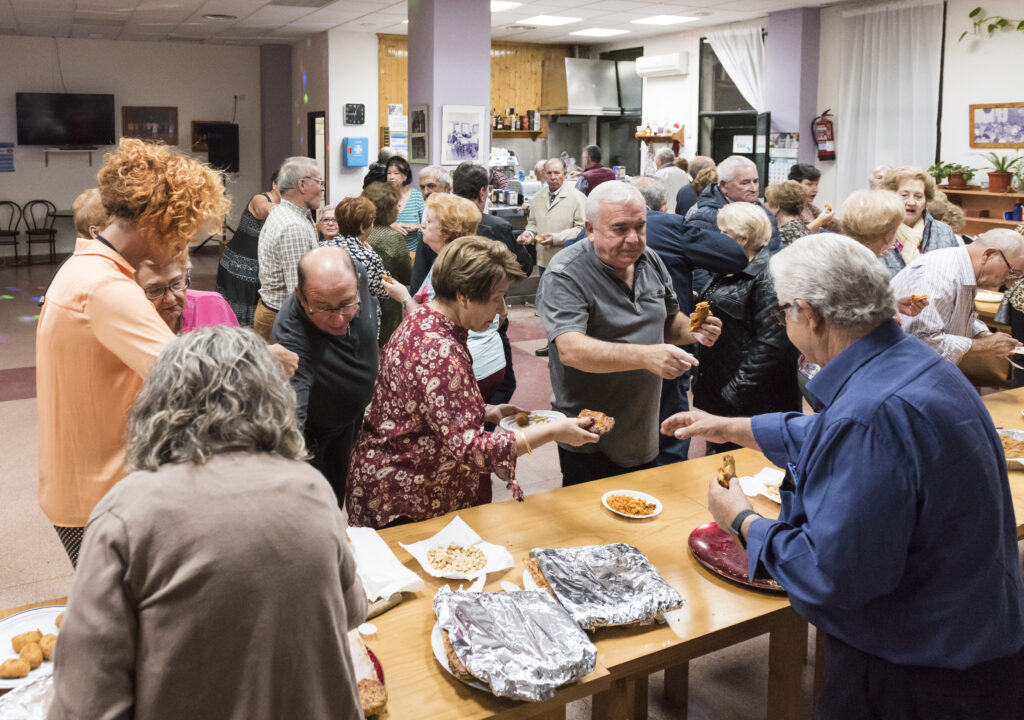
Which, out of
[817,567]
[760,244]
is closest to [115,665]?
[817,567]

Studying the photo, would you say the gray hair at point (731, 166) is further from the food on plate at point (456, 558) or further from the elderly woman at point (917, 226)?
the food on plate at point (456, 558)

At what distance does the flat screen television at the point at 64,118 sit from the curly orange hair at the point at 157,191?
45.1 ft

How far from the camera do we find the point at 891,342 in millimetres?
1677

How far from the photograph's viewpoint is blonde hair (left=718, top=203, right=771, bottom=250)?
3.86 metres

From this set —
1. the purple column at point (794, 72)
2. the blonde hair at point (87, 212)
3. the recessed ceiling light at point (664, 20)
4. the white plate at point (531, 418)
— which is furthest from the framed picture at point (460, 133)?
the white plate at point (531, 418)

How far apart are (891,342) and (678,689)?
5.47 feet

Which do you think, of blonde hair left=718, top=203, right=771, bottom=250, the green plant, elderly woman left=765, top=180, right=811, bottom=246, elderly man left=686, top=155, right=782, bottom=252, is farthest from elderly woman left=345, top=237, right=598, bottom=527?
the green plant

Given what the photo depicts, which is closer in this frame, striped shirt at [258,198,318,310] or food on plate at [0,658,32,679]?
food on plate at [0,658,32,679]

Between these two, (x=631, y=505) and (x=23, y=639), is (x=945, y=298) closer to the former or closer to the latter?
(x=631, y=505)

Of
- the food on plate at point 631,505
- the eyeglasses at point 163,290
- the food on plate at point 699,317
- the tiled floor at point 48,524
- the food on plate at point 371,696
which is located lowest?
the tiled floor at point 48,524

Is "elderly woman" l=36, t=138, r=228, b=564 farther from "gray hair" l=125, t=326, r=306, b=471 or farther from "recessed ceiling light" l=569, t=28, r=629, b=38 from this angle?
"recessed ceiling light" l=569, t=28, r=629, b=38

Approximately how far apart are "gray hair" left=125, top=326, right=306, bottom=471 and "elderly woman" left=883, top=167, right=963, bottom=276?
14.8 feet

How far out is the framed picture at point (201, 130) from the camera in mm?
15180

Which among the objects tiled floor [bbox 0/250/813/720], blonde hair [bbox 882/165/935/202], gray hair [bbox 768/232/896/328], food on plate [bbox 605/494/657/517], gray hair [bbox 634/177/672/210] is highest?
blonde hair [bbox 882/165/935/202]
